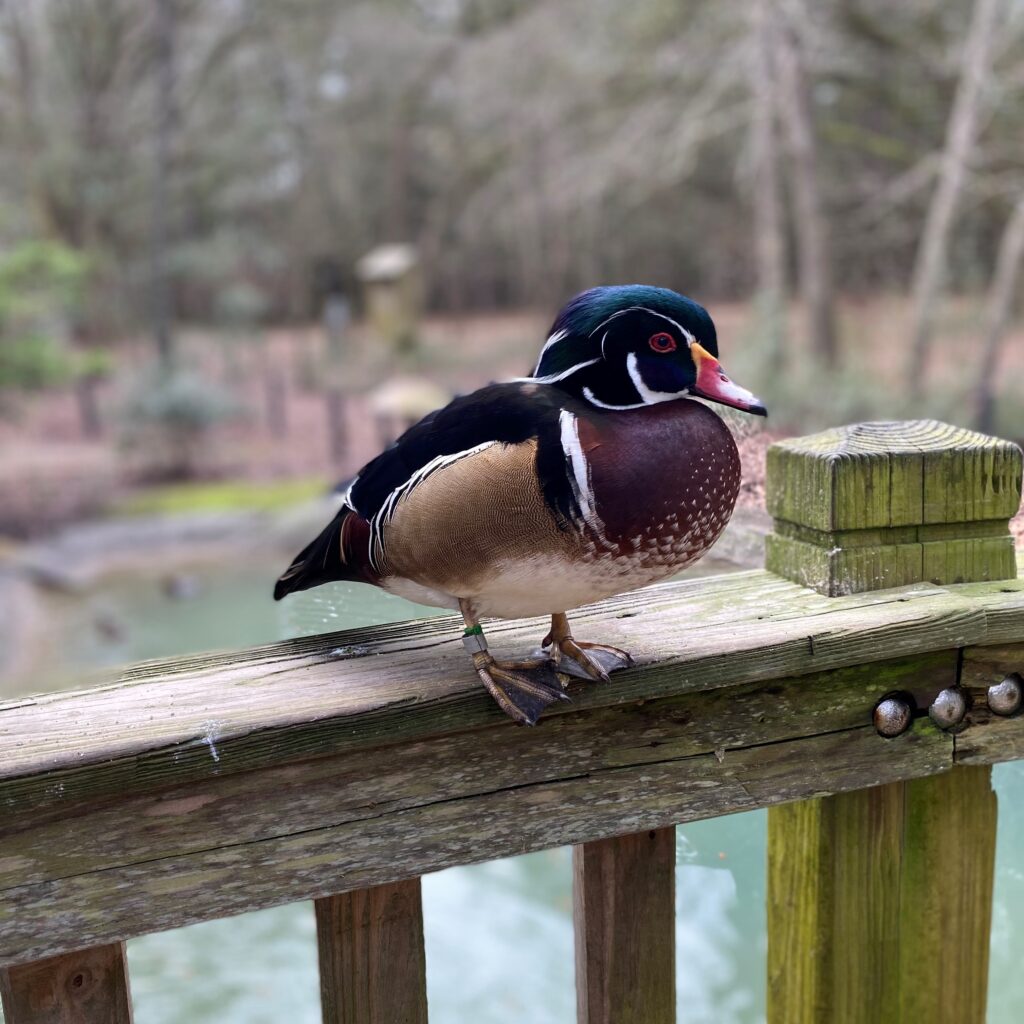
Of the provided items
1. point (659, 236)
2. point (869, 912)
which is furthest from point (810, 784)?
point (659, 236)

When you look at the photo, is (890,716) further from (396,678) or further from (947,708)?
(396,678)

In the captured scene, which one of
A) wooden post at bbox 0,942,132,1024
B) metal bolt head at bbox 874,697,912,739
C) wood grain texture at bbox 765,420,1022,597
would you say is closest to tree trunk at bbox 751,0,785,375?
wood grain texture at bbox 765,420,1022,597

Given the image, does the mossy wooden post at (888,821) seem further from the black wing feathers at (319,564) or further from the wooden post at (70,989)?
the wooden post at (70,989)

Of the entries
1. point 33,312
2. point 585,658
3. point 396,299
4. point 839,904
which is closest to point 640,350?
point 585,658

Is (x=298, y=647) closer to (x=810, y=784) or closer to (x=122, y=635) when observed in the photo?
(x=810, y=784)

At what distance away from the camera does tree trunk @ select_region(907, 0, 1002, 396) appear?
687 centimetres

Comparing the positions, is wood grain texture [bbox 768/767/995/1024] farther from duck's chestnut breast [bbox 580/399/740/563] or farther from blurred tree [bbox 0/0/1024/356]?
blurred tree [bbox 0/0/1024/356]

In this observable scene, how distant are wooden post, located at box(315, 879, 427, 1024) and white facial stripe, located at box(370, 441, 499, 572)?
28cm

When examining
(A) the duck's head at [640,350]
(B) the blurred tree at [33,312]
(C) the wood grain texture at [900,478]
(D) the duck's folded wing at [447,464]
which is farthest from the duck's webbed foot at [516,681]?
(B) the blurred tree at [33,312]

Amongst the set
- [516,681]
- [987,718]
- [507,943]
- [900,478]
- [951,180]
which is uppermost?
[951,180]

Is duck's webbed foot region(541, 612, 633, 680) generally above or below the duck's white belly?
below

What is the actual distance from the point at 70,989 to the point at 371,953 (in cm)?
23

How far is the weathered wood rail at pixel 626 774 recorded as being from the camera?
0.78 meters

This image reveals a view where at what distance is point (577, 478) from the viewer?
850mm
